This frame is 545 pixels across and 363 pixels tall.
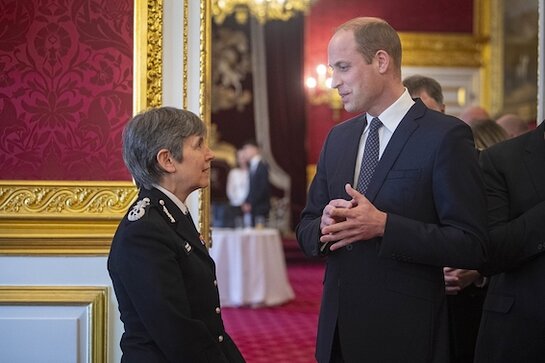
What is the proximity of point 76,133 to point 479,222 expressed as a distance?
5.98 ft

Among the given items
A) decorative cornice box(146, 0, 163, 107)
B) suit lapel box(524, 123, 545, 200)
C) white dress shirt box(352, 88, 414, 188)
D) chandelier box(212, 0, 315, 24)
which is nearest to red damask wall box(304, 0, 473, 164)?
chandelier box(212, 0, 315, 24)

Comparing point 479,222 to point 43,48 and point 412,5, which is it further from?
point 412,5

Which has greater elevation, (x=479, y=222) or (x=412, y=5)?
(x=412, y=5)

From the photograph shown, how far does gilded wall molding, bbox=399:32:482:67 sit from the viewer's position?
12.5m

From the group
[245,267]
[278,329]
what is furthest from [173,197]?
[245,267]

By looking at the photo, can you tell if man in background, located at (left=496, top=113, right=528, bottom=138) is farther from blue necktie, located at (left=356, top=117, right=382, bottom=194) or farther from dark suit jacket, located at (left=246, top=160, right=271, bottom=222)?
dark suit jacket, located at (left=246, top=160, right=271, bottom=222)

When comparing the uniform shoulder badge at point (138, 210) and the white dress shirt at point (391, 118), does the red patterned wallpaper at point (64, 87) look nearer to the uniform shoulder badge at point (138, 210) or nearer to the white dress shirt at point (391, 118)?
the uniform shoulder badge at point (138, 210)

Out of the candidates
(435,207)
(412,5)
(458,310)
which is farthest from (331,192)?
(412,5)

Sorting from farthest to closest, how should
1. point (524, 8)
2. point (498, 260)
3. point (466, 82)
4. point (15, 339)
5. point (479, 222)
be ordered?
point (466, 82)
point (524, 8)
point (15, 339)
point (498, 260)
point (479, 222)

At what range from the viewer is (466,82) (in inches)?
496

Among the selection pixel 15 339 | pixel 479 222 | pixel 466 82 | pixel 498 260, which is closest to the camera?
pixel 479 222

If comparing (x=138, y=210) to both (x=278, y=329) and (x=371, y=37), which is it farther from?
(x=278, y=329)

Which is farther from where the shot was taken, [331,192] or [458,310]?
[458,310]

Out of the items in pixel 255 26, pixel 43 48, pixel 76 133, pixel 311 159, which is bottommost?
pixel 311 159
